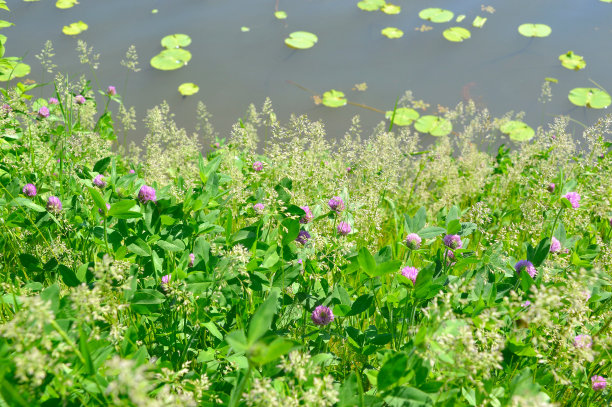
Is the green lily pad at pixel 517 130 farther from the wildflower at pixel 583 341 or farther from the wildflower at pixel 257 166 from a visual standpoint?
the wildflower at pixel 583 341

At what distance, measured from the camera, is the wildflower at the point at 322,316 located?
1379 mm

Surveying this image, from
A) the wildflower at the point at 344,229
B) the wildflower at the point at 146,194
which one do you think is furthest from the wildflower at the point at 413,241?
the wildflower at the point at 146,194

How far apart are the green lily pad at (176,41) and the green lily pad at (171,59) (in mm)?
121

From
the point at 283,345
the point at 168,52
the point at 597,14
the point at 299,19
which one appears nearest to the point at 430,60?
the point at 299,19

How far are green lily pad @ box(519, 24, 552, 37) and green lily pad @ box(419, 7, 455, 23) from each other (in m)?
0.98

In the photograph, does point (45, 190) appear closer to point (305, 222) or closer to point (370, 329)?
point (305, 222)

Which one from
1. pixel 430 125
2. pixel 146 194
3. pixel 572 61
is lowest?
pixel 430 125

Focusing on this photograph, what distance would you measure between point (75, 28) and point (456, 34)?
17.2ft

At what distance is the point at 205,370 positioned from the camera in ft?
4.24

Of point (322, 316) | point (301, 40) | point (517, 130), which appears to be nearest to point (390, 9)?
point (301, 40)

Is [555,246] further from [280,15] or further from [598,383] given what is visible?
[280,15]

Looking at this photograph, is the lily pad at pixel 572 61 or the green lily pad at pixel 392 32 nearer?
the lily pad at pixel 572 61

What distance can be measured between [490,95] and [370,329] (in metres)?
4.65

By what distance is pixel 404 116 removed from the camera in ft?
17.0
